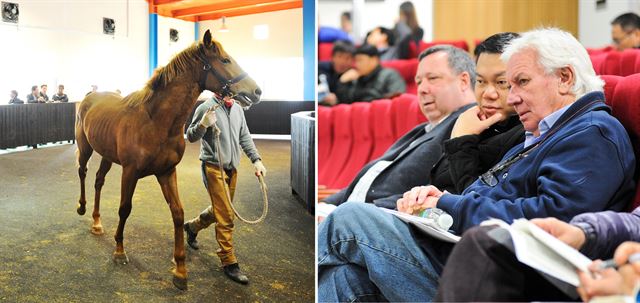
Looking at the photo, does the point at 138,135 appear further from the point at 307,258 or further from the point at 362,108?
the point at 362,108

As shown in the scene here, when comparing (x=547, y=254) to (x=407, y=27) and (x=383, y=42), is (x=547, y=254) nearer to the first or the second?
(x=407, y=27)

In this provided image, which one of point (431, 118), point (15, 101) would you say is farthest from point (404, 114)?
point (15, 101)

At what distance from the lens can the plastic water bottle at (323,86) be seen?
2.42m

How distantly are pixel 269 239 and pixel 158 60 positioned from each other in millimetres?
737

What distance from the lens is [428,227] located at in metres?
1.50

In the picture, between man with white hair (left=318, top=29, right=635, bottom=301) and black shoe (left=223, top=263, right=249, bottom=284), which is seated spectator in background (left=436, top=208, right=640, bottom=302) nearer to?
man with white hair (left=318, top=29, right=635, bottom=301)

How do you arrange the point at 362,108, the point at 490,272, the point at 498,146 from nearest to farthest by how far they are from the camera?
the point at 490,272 → the point at 498,146 → the point at 362,108

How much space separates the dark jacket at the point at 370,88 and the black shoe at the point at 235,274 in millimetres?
1027

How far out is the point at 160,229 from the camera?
202 cm

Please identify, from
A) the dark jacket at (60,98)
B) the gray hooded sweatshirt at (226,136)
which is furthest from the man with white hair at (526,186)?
the dark jacket at (60,98)

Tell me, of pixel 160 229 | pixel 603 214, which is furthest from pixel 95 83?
pixel 603 214

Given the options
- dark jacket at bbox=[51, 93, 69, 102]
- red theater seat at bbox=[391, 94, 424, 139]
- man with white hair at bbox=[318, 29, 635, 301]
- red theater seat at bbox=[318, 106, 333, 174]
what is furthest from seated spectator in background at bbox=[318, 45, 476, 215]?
dark jacket at bbox=[51, 93, 69, 102]

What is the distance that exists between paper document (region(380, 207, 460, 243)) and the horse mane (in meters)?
0.87

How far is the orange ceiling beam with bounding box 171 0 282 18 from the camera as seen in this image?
1975 millimetres
